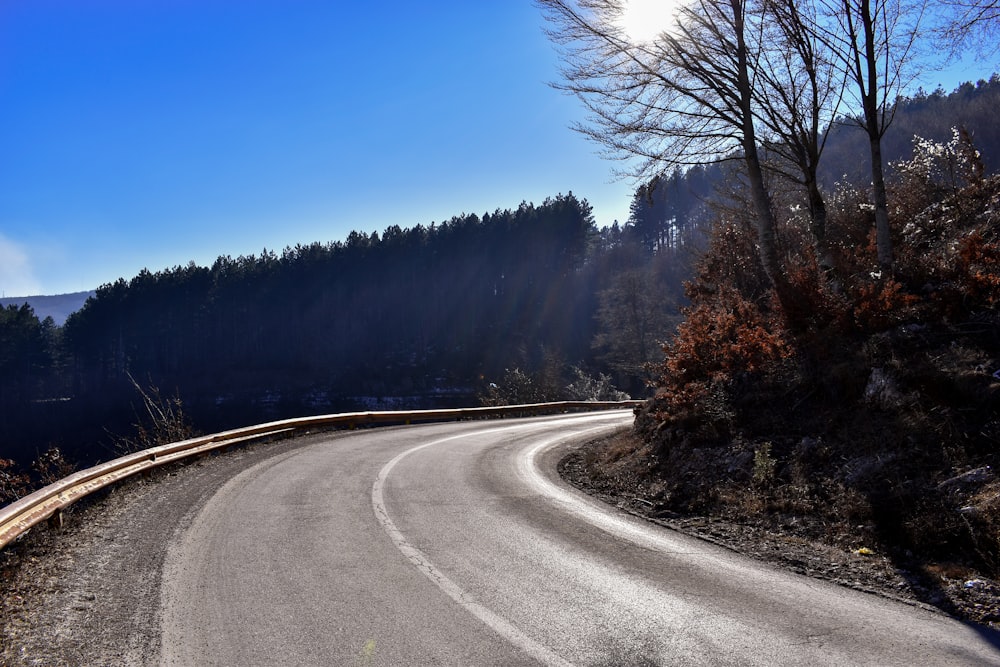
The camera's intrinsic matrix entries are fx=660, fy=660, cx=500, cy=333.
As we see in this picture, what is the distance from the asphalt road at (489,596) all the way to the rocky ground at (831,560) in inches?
10.6

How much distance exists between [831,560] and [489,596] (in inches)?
131

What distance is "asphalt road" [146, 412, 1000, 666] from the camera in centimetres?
420

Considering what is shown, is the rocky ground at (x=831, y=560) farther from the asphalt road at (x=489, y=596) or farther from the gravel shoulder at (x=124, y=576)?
the asphalt road at (x=489, y=596)

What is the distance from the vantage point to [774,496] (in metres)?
8.02

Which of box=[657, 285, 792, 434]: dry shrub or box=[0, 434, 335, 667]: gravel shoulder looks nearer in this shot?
box=[0, 434, 335, 667]: gravel shoulder

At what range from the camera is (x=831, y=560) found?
619 cm

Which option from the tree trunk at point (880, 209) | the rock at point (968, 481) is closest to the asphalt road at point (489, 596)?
the rock at point (968, 481)

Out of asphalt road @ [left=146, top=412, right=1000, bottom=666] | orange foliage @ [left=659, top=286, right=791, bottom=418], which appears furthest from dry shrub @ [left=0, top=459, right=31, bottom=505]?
orange foliage @ [left=659, top=286, right=791, bottom=418]

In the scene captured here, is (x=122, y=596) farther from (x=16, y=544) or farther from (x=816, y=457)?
(x=816, y=457)

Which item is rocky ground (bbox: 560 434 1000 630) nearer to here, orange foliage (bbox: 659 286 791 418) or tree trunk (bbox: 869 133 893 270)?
orange foliage (bbox: 659 286 791 418)

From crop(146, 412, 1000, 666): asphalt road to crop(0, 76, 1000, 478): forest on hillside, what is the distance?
183 feet

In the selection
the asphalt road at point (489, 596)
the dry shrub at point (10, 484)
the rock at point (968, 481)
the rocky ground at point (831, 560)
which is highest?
the dry shrub at point (10, 484)

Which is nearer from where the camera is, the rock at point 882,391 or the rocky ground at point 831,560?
the rocky ground at point 831,560

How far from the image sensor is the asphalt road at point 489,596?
4199 millimetres
